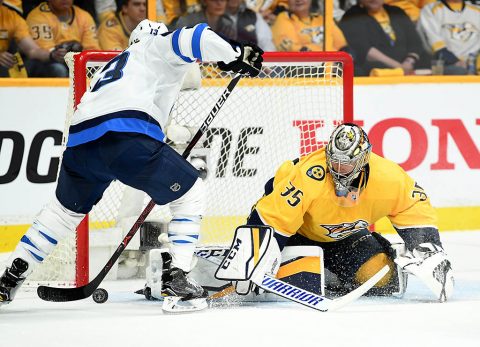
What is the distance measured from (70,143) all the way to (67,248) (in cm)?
98

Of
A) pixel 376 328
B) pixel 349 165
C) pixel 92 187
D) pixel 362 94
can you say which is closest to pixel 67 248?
pixel 92 187

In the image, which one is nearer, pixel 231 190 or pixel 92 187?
pixel 92 187

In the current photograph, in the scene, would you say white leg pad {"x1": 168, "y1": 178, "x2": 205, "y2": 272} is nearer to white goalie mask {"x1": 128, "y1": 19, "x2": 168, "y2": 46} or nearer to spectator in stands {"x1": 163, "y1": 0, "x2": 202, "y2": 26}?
white goalie mask {"x1": 128, "y1": 19, "x2": 168, "y2": 46}

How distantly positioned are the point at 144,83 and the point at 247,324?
3.10 feet

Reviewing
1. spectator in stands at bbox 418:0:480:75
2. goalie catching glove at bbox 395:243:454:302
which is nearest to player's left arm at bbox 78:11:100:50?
spectator in stands at bbox 418:0:480:75

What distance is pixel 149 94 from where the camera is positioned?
13.5 ft

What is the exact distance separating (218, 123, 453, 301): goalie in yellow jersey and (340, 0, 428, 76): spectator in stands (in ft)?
7.91

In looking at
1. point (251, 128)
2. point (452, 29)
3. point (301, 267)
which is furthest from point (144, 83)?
point (452, 29)

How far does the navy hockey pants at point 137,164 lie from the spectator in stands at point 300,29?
9.08 ft

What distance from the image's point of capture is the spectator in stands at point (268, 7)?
21.9ft

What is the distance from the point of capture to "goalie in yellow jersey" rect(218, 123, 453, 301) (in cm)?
422

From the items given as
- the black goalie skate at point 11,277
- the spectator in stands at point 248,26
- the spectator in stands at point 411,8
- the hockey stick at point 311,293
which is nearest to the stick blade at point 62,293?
the black goalie skate at point 11,277

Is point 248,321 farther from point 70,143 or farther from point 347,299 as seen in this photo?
point 70,143

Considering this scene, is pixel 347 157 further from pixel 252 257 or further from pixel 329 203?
pixel 252 257
